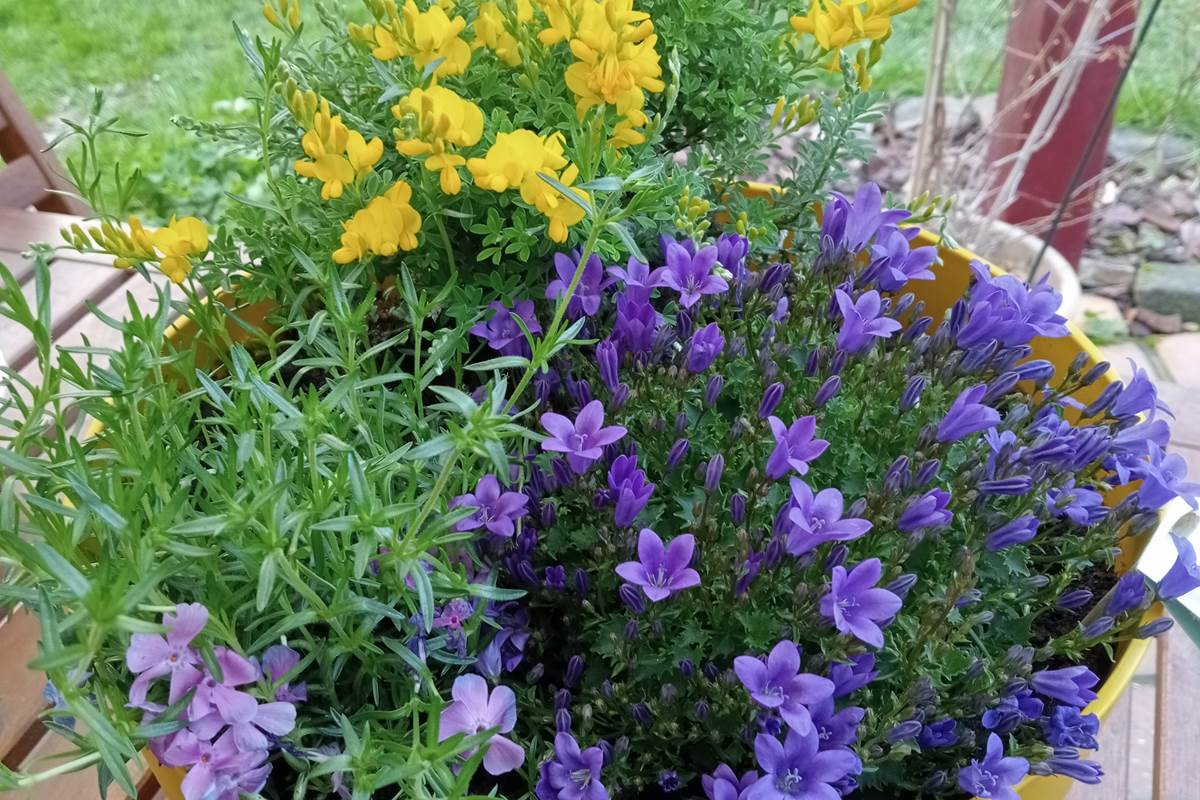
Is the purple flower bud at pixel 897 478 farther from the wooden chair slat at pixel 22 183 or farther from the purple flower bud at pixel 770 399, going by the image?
the wooden chair slat at pixel 22 183

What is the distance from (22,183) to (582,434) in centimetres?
150

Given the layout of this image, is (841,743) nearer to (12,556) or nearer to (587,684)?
(587,684)

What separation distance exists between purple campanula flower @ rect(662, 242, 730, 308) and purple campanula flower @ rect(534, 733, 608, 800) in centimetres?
36

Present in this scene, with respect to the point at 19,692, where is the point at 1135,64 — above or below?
below

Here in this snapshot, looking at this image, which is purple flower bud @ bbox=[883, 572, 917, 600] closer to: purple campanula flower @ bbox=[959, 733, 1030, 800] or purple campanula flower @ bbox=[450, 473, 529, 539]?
purple campanula flower @ bbox=[959, 733, 1030, 800]

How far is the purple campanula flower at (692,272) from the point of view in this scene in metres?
0.80

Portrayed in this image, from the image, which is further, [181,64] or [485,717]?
[181,64]

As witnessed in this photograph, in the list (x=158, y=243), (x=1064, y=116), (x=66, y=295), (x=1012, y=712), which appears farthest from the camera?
(x=1064, y=116)

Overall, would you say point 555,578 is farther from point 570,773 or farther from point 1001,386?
point 1001,386

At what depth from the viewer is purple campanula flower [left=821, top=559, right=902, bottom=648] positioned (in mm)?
615

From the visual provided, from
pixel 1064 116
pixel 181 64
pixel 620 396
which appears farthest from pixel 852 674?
pixel 181 64

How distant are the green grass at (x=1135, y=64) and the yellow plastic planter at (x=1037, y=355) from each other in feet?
5.37

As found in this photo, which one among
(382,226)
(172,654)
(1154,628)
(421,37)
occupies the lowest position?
(1154,628)

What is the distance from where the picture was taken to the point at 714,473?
2.26ft
